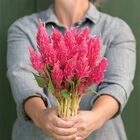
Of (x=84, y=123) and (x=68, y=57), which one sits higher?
(x=68, y=57)

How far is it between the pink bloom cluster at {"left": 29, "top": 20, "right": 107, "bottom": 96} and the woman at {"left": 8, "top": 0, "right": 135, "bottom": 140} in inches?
6.1

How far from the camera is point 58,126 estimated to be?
775mm

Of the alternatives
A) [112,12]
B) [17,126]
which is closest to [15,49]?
[17,126]

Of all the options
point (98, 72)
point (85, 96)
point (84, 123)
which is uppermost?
point (98, 72)

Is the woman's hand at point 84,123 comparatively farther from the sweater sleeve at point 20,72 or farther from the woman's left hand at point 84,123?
the sweater sleeve at point 20,72

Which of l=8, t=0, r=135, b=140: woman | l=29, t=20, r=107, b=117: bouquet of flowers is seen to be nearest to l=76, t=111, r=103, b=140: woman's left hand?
l=8, t=0, r=135, b=140: woman

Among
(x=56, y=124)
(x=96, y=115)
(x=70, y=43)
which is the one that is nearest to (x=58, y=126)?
(x=56, y=124)

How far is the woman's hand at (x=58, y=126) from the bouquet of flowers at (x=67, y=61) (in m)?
0.09

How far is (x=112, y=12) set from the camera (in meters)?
1.42

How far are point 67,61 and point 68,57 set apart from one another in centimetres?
1

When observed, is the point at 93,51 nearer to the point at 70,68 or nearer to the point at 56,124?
the point at 70,68

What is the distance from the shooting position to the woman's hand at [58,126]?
0.76 m

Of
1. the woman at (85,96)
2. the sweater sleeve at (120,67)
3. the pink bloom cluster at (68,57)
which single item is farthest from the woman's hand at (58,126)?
the sweater sleeve at (120,67)

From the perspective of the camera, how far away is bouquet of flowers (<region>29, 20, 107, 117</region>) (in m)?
0.63
